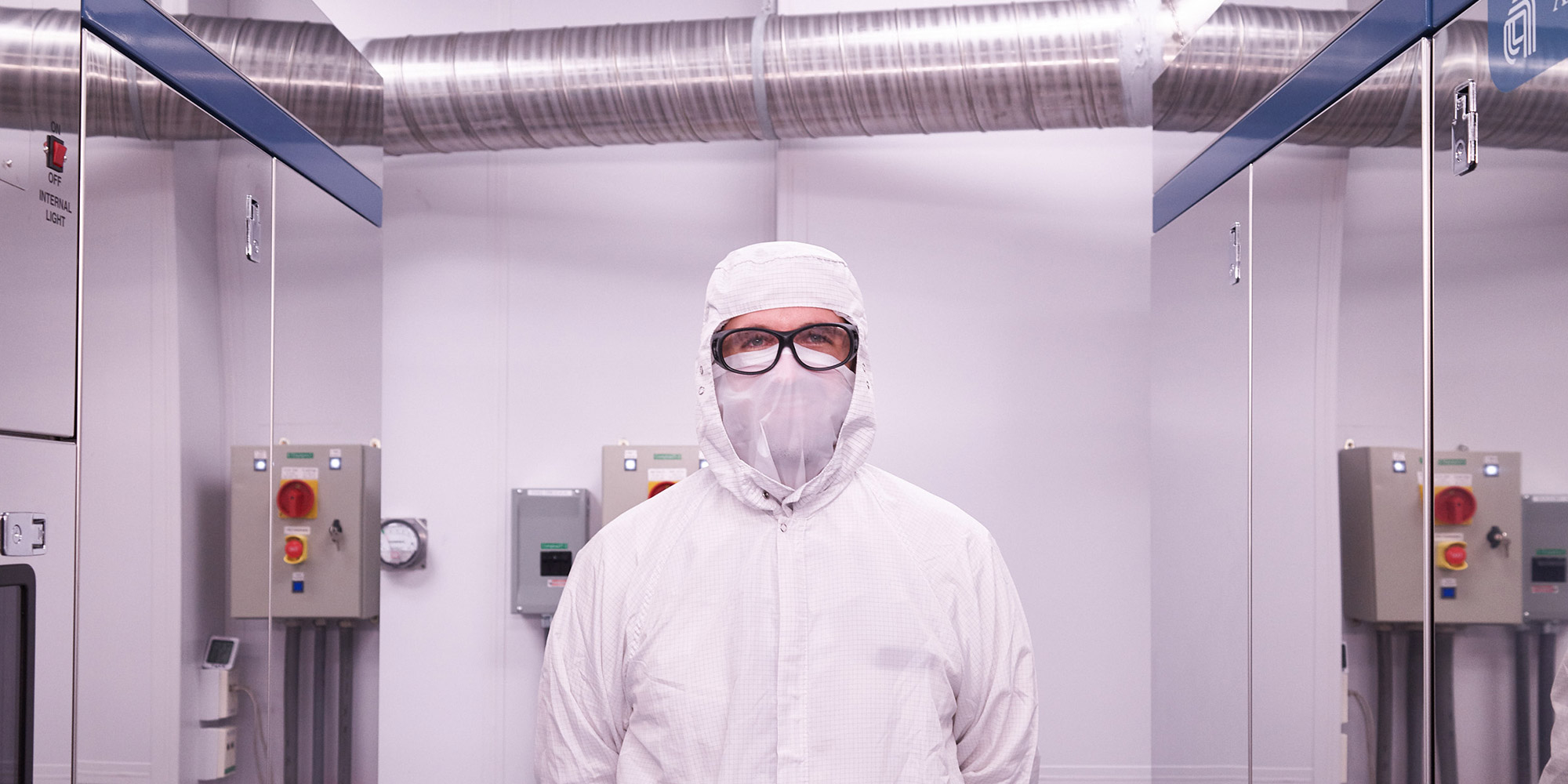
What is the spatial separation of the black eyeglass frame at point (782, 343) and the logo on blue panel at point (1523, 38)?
97cm

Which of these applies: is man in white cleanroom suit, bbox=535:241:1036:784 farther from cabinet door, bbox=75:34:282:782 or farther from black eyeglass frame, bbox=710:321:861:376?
cabinet door, bbox=75:34:282:782

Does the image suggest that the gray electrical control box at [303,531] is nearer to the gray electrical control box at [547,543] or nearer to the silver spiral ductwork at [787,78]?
the silver spiral ductwork at [787,78]

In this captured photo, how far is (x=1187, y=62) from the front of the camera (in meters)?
2.47

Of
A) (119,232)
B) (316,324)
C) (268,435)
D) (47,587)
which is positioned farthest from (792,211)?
(47,587)

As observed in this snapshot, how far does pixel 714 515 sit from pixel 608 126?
1831 millimetres

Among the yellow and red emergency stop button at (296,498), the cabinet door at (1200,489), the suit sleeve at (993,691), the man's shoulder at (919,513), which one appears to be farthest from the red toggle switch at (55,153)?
the cabinet door at (1200,489)

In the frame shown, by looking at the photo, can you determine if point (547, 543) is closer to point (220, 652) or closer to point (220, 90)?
point (220, 652)

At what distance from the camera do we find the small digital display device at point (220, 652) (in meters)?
1.69

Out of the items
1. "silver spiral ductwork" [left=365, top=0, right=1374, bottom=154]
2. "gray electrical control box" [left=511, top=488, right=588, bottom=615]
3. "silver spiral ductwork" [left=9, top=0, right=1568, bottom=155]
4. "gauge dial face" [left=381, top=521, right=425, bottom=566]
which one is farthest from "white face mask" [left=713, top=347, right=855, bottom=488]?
"gauge dial face" [left=381, top=521, right=425, bottom=566]

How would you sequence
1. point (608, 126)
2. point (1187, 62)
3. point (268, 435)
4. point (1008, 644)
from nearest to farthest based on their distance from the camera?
point (1008, 644), point (268, 435), point (1187, 62), point (608, 126)

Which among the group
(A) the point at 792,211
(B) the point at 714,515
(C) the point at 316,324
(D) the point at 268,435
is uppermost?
(A) the point at 792,211

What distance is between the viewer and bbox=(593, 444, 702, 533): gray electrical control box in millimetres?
3506

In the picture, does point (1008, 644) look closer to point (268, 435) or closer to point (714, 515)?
point (714, 515)

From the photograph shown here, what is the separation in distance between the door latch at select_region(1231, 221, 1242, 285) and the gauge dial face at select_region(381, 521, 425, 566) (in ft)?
9.32
